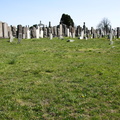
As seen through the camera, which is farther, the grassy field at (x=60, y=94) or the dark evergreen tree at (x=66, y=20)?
the dark evergreen tree at (x=66, y=20)

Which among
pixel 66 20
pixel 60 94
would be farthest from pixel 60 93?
pixel 66 20

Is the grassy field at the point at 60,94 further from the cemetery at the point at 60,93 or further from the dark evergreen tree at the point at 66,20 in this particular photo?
the dark evergreen tree at the point at 66,20

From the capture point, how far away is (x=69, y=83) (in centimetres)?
677

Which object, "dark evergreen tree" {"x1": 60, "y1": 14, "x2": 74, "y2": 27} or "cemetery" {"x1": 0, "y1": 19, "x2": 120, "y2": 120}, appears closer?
"cemetery" {"x1": 0, "y1": 19, "x2": 120, "y2": 120}

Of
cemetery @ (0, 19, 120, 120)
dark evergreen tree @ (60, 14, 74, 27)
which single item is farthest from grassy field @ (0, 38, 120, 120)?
dark evergreen tree @ (60, 14, 74, 27)

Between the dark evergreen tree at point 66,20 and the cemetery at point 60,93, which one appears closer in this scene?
the cemetery at point 60,93

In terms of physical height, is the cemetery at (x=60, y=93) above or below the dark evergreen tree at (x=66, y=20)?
below

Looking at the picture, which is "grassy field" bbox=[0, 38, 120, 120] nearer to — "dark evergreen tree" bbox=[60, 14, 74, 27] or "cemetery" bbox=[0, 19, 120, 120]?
"cemetery" bbox=[0, 19, 120, 120]

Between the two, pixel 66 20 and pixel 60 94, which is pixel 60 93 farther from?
pixel 66 20

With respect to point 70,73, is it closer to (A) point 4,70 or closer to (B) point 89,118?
(A) point 4,70

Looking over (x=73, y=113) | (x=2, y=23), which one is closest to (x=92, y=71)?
(x=73, y=113)

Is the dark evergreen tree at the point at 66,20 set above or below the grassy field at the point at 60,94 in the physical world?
above

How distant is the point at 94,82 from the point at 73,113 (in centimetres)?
246

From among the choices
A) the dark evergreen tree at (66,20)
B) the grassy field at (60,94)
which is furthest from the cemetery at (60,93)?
the dark evergreen tree at (66,20)
